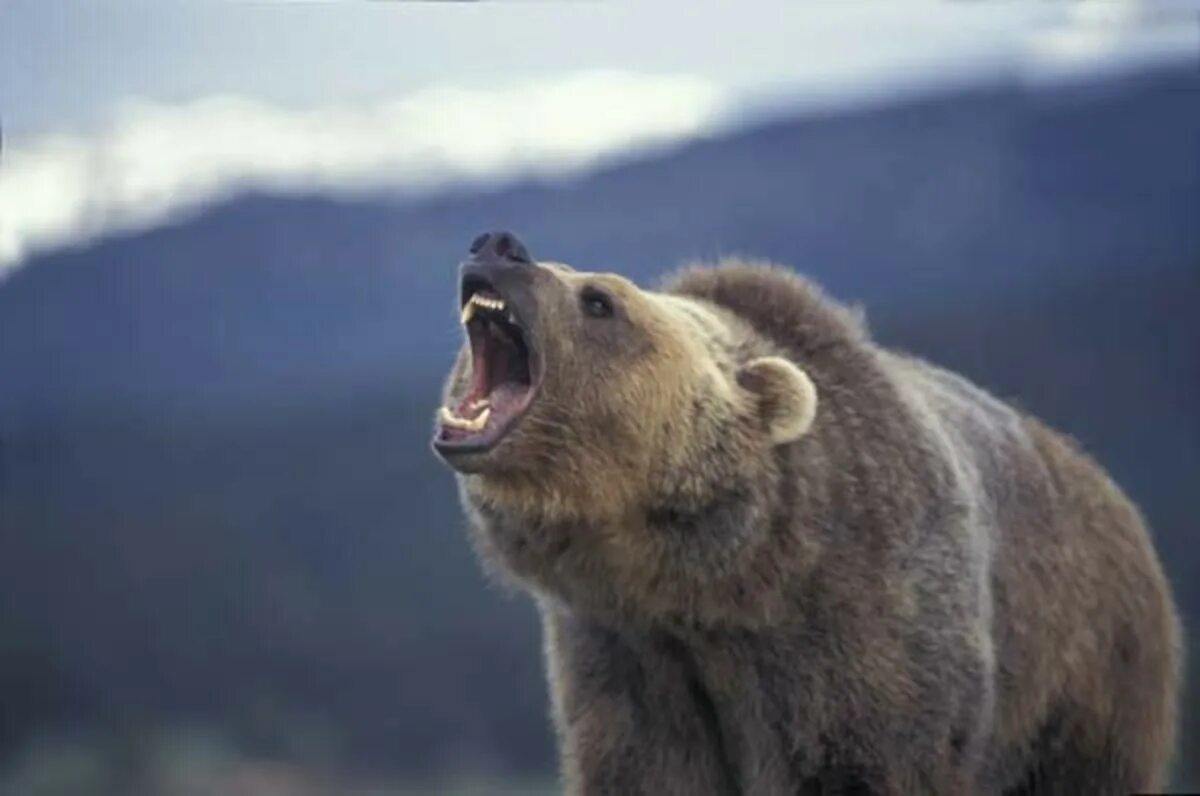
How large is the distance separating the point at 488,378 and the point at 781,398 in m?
0.58

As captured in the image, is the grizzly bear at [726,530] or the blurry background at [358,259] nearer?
the grizzly bear at [726,530]

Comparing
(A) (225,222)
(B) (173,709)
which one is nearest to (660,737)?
(B) (173,709)

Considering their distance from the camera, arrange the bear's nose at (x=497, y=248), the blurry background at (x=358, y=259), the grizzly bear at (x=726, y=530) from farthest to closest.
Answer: the blurry background at (x=358, y=259) < the grizzly bear at (x=726, y=530) < the bear's nose at (x=497, y=248)

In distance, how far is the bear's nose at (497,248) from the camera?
3.57 m

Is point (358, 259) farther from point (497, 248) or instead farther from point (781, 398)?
point (781, 398)

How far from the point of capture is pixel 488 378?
148 inches

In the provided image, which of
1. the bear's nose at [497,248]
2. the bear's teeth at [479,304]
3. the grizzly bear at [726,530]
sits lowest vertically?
the grizzly bear at [726,530]

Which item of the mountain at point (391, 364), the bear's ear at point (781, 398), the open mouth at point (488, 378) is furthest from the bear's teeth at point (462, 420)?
the mountain at point (391, 364)

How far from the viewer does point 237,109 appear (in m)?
4.80

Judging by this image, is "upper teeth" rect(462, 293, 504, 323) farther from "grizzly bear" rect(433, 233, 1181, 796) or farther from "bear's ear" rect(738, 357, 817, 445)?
"bear's ear" rect(738, 357, 817, 445)

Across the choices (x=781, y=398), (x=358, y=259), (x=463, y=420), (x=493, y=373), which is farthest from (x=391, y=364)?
(x=781, y=398)

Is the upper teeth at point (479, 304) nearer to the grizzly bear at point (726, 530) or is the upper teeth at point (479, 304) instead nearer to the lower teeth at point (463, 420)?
the grizzly bear at point (726, 530)

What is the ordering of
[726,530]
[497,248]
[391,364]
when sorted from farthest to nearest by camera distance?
[391,364] < [726,530] < [497,248]

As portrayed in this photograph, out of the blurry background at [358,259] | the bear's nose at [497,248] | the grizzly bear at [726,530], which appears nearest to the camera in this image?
the bear's nose at [497,248]
